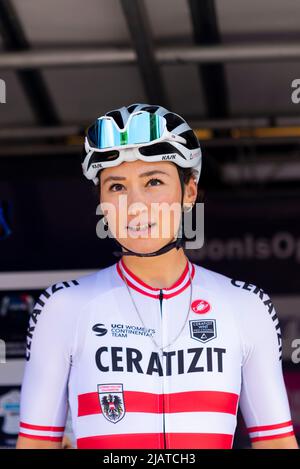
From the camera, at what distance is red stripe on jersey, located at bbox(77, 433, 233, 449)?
9.53ft

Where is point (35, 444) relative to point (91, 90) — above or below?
below

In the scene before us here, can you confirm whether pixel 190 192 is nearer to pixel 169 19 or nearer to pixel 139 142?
pixel 139 142

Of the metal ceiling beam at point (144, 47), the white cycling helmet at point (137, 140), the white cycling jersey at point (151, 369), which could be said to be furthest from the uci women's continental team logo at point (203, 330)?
the metal ceiling beam at point (144, 47)

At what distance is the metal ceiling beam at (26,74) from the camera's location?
3730 millimetres

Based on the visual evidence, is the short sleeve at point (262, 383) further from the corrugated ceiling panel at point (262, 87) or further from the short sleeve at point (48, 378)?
the corrugated ceiling panel at point (262, 87)

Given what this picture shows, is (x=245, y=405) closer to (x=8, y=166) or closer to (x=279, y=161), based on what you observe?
(x=8, y=166)

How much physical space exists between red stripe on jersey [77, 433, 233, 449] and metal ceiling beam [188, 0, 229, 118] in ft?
5.49

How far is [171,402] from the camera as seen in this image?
2912 mm

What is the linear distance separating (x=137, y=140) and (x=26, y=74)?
1400 millimetres

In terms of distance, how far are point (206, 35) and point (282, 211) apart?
1.05 meters

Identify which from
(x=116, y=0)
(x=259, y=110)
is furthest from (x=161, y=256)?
(x=259, y=110)

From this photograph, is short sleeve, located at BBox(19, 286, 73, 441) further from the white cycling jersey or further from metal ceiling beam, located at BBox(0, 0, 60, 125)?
metal ceiling beam, located at BBox(0, 0, 60, 125)

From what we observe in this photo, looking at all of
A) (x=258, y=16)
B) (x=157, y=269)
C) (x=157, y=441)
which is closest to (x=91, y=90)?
(x=258, y=16)
